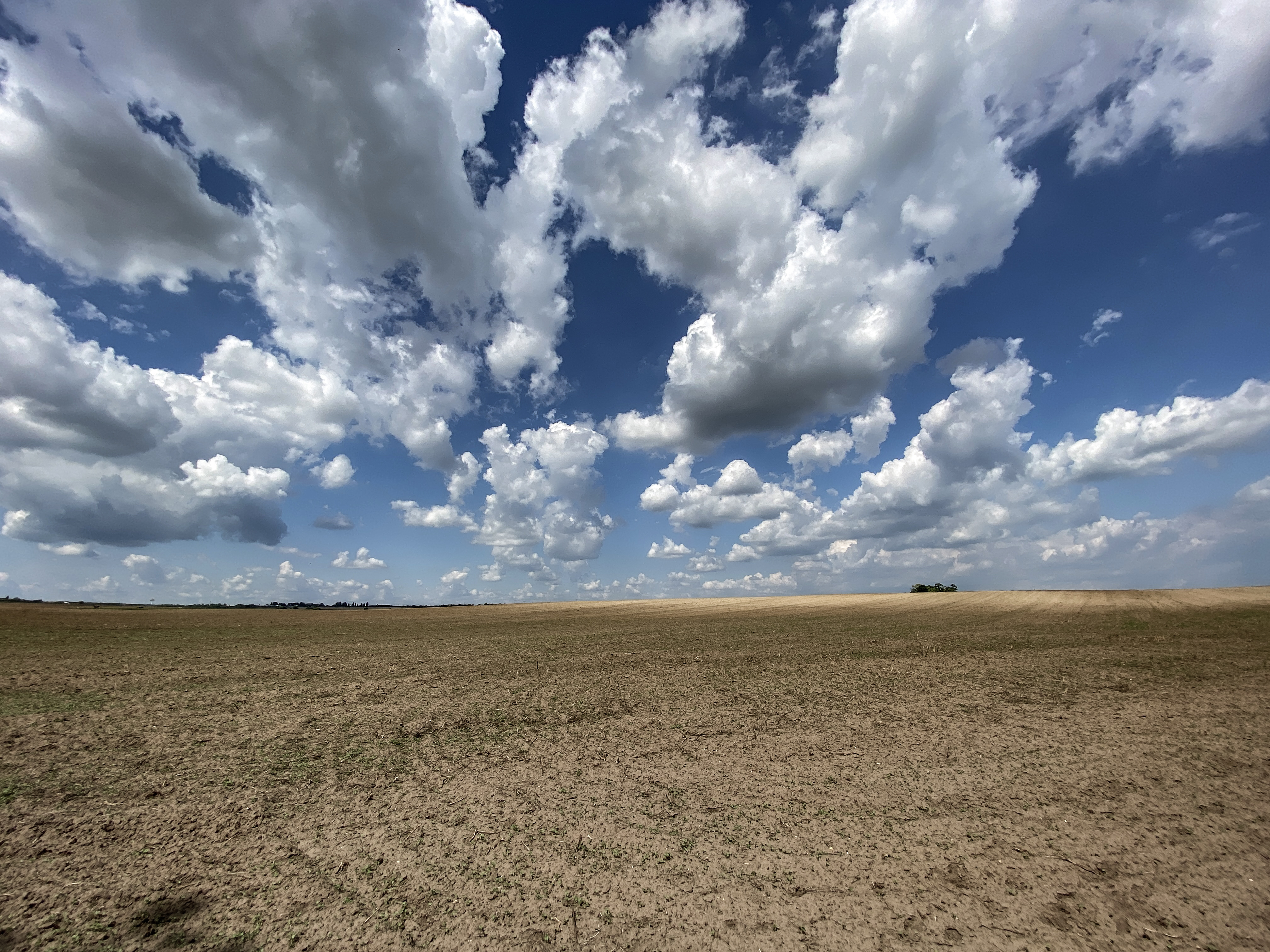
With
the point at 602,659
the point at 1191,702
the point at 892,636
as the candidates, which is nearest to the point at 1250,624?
the point at 892,636

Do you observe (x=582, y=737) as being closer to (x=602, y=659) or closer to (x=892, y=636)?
(x=602, y=659)

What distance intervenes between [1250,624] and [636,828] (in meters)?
42.5

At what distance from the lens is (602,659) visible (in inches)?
749

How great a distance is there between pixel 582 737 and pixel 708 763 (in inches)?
103

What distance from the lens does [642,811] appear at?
20.8 feet

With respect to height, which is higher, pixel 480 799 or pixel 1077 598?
pixel 1077 598

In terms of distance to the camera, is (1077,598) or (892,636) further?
(1077,598)

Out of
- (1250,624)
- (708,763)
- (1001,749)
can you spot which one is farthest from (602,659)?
(1250,624)

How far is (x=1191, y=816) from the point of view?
5973 millimetres

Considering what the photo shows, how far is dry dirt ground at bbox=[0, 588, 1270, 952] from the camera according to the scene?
430 cm

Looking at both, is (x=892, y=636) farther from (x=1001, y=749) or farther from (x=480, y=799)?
(x=480, y=799)

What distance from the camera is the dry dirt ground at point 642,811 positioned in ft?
14.1

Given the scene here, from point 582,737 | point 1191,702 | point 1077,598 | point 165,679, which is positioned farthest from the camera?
point 1077,598

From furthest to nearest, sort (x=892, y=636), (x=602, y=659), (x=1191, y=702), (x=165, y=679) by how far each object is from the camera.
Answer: (x=892, y=636), (x=602, y=659), (x=165, y=679), (x=1191, y=702)
